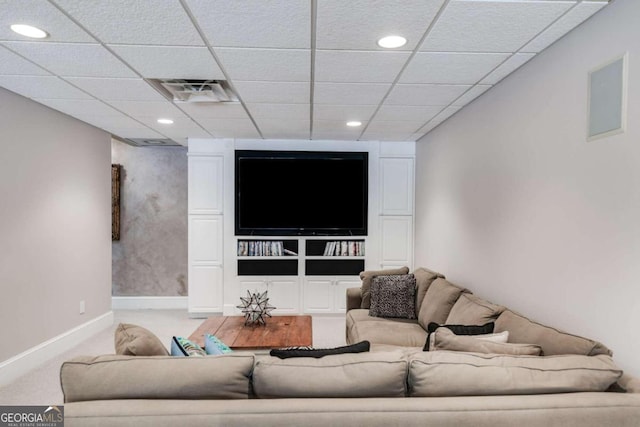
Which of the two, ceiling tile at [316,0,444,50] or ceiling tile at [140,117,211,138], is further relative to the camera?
ceiling tile at [140,117,211,138]

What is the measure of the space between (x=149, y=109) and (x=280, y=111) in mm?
1290

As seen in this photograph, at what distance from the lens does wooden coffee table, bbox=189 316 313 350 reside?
3.07 m

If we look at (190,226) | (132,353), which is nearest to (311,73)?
(132,353)

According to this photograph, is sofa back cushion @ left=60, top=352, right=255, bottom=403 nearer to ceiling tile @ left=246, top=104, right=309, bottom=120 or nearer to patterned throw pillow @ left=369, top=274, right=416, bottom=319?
patterned throw pillow @ left=369, top=274, right=416, bottom=319

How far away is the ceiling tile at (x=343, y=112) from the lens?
3717 mm

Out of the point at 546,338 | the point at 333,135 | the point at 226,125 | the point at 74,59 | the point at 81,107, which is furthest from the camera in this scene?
the point at 333,135

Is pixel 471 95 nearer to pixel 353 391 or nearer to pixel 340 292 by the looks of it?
pixel 353 391

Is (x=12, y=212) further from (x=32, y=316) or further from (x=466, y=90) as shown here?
(x=466, y=90)

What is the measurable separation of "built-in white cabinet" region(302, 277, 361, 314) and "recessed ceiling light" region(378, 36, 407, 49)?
148 inches

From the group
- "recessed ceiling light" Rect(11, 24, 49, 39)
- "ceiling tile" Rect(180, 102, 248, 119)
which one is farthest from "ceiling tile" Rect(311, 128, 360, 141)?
"recessed ceiling light" Rect(11, 24, 49, 39)

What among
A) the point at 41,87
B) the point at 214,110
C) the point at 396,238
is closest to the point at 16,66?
the point at 41,87

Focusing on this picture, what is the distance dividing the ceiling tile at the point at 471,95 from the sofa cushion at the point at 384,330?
2.08m

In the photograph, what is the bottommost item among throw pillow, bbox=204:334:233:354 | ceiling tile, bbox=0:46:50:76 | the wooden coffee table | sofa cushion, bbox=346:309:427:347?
the wooden coffee table

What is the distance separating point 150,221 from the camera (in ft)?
19.4
